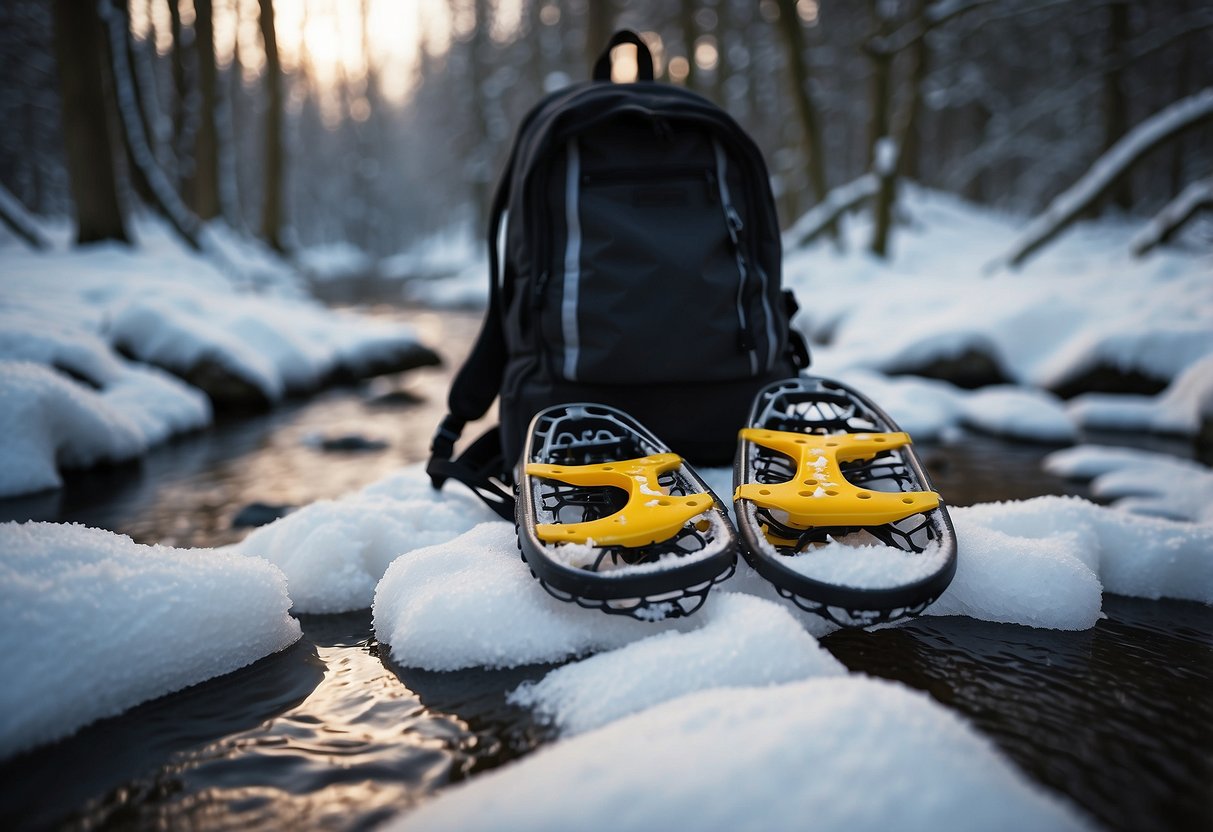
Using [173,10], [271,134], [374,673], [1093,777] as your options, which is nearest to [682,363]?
[374,673]

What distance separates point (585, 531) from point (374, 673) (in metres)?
0.52

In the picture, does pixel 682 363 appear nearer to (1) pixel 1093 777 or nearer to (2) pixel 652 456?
(2) pixel 652 456

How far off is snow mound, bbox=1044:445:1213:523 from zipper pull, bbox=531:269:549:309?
6.92ft

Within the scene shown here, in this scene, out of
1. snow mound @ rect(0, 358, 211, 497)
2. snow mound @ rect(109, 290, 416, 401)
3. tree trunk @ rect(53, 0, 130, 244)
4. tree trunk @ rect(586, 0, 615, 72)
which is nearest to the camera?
snow mound @ rect(0, 358, 211, 497)

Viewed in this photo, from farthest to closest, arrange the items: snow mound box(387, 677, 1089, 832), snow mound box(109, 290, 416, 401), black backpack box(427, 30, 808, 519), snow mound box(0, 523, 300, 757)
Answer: snow mound box(109, 290, 416, 401) < black backpack box(427, 30, 808, 519) < snow mound box(0, 523, 300, 757) < snow mound box(387, 677, 1089, 832)

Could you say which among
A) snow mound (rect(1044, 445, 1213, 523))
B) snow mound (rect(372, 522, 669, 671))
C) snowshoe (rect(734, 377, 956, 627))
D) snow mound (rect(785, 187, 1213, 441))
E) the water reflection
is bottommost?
the water reflection

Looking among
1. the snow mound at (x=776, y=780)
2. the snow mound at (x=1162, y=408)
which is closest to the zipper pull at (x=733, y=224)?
the snow mound at (x=776, y=780)

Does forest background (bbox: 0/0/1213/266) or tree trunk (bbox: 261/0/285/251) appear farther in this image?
tree trunk (bbox: 261/0/285/251)

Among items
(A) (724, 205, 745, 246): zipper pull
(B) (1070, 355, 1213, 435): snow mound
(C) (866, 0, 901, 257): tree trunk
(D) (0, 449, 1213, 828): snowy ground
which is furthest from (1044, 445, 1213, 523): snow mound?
(C) (866, 0, 901, 257): tree trunk

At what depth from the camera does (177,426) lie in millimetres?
3818

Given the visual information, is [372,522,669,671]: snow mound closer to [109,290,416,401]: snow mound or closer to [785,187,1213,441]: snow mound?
[785,187,1213,441]: snow mound

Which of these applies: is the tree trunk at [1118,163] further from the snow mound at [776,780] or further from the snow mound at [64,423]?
the snow mound at [64,423]

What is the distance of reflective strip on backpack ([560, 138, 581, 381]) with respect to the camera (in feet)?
6.45

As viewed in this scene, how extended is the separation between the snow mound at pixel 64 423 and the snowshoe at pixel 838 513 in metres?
2.75
